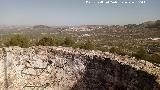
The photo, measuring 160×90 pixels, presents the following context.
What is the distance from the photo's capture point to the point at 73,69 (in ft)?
132

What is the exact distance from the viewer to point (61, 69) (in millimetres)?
41438

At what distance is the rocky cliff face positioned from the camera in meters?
35.2

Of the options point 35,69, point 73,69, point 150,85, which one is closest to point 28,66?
point 35,69

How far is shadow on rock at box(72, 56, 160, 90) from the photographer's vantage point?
92.4 feet

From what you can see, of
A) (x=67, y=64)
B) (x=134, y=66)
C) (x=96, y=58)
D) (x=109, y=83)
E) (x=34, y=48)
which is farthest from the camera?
(x=34, y=48)

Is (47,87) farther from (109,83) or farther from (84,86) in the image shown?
(109,83)

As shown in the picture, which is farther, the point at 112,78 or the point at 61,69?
the point at 61,69

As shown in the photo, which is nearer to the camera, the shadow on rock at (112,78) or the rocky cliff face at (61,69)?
the shadow on rock at (112,78)

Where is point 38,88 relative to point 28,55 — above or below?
below

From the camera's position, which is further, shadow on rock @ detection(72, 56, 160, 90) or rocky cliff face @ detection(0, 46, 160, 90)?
rocky cliff face @ detection(0, 46, 160, 90)

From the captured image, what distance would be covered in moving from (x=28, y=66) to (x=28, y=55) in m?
1.71

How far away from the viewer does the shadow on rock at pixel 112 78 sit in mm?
28172

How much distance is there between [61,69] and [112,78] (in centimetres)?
961

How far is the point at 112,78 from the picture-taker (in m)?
34.7
